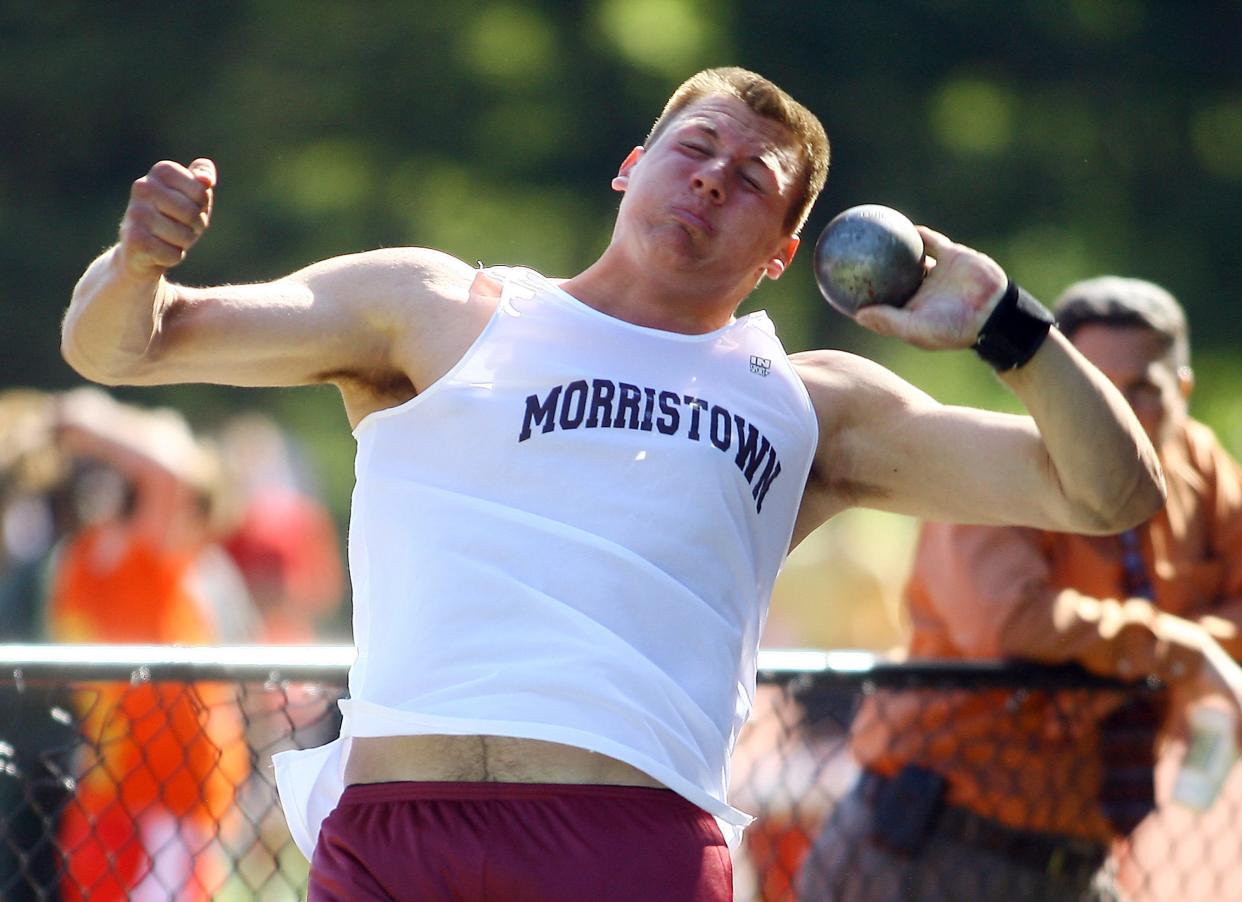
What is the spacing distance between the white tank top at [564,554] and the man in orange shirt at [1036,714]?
1172 millimetres

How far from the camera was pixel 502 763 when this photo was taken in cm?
271

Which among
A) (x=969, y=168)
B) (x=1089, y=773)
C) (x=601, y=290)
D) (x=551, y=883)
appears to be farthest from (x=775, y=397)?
(x=969, y=168)

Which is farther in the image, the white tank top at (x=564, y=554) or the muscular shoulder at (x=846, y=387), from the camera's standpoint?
the muscular shoulder at (x=846, y=387)

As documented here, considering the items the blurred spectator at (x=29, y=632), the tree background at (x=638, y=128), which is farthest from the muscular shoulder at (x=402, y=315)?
the tree background at (x=638, y=128)

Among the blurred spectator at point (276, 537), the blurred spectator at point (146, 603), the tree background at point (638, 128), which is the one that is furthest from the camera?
the tree background at point (638, 128)

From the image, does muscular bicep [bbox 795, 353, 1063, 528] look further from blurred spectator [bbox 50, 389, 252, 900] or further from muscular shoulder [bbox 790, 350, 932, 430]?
blurred spectator [bbox 50, 389, 252, 900]

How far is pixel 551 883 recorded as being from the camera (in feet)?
8.65

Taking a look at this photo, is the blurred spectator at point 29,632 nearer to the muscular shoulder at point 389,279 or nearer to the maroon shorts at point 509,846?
the maroon shorts at point 509,846

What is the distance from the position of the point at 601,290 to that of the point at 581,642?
27.5 inches

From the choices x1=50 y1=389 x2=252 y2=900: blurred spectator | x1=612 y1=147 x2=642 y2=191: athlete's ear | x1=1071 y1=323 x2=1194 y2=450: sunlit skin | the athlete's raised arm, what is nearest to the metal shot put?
x1=612 y1=147 x2=642 y2=191: athlete's ear

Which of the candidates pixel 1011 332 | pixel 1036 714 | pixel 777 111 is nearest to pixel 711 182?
pixel 777 111

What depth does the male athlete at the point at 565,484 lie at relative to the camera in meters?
2.68

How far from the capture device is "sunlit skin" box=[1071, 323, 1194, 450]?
4109mm

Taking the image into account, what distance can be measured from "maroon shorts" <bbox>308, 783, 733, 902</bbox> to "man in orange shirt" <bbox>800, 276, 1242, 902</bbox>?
140cm
